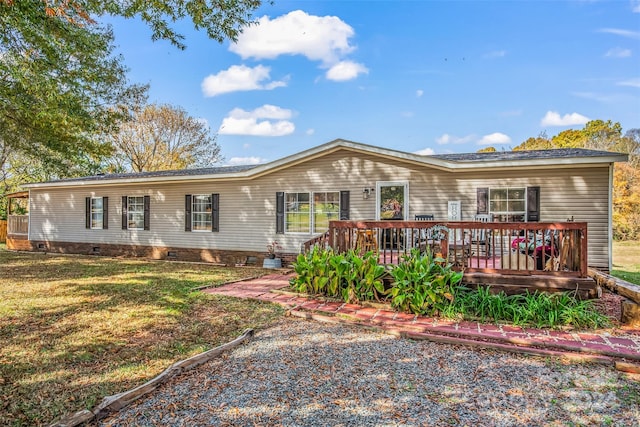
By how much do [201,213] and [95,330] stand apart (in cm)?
732

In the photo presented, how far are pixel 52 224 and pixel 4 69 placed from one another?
897 cm

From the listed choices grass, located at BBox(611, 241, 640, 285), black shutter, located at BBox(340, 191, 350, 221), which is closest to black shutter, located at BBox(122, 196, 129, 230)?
black shutter, located at BBox(340, 191, 350, 221)

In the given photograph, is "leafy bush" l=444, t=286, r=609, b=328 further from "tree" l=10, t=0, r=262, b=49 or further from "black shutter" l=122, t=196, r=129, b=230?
"black shutter" l=122, t=196, r=129, b=230

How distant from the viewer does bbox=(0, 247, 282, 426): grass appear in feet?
10.1

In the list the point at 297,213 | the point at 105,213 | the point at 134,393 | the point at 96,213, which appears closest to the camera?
the point at 134,393

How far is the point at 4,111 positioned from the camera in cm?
870

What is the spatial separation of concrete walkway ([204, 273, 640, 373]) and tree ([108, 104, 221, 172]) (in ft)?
69.3

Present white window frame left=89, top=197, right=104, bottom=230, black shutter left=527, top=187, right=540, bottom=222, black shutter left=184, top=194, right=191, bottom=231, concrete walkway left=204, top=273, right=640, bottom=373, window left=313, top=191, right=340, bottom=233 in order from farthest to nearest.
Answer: white window frame left=89, top=197, right=104, bottom=230
black shutter left=184, top=194, right=191, bottom=231
window left=313, top=191, right=340, bottom=233
black shutter left=527, top=187, right=540, bottom=222
concrete walkway left=204, top=273, right=640, bottom=373

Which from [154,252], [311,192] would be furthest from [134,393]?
[154,252]

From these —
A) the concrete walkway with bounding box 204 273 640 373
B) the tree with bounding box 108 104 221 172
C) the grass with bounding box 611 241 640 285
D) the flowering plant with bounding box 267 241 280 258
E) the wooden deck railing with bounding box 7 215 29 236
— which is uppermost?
the tree with bounding box 108 104 221 172

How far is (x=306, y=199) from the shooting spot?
396 inches

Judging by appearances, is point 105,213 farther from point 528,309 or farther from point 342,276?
point 528,309

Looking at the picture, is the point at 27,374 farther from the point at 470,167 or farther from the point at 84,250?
the point at 84,250

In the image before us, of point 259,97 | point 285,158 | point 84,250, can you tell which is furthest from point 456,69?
point 84,250
